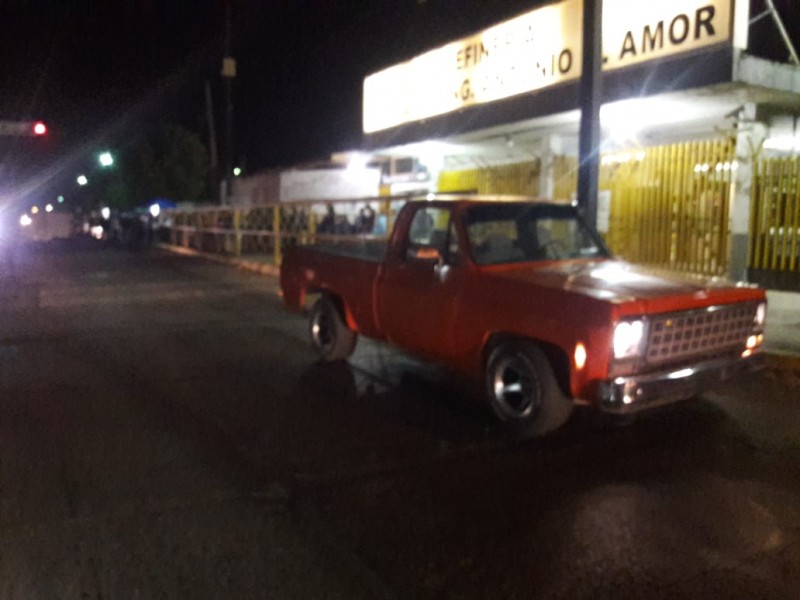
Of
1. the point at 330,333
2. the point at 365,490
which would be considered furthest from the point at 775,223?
the point at 365,490

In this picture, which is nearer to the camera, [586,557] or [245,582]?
[245,582]

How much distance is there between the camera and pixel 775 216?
40.6 ft

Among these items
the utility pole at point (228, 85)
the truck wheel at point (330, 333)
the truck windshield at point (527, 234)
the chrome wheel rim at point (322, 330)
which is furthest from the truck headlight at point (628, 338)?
the utility pole at point (228, 85)

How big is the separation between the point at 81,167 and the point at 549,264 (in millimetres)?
52775

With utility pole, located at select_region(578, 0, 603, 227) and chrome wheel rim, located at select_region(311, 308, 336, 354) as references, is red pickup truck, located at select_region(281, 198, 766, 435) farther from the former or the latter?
utility pole, located at select_region(578, 0, 603, 227)

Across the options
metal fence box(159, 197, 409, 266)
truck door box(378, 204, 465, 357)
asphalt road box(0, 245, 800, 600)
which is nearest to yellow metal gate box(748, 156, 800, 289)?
asphalt road box(0, 245, 800, 600)

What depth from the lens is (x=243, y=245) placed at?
78.9 feet

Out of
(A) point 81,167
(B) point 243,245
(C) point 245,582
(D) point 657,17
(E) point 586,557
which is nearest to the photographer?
(C) point 245,582

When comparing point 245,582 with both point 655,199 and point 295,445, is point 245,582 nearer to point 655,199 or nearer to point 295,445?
point 295,445

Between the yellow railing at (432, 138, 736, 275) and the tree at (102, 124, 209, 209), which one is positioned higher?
the tree at (102, 124, 209, 209)

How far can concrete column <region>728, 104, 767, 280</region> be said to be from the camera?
488 inches

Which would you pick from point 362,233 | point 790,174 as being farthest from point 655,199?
point 362,233

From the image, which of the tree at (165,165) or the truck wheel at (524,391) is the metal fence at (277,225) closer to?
the truck wheel at (524,391)

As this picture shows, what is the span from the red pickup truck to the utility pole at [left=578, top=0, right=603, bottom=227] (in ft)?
8.26
